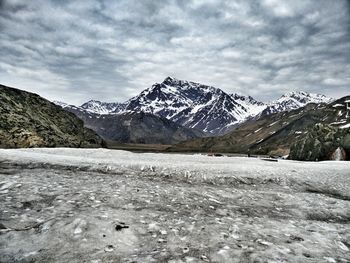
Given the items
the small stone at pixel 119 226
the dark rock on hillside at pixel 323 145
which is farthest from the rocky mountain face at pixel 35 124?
the dark rock on hillside at pixel 323 145

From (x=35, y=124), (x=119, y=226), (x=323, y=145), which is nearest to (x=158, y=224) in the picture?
(x=119, y=226)

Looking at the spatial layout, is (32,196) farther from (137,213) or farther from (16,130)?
(16,130)

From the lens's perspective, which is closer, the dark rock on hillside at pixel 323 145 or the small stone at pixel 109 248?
the small stone at pixel 109 248

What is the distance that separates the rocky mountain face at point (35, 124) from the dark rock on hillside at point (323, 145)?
5783cm

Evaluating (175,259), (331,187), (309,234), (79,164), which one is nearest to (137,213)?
(175,259)

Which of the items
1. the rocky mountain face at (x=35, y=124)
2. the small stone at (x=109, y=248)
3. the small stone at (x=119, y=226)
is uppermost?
the rocky mountain face at (x=35, y=124)

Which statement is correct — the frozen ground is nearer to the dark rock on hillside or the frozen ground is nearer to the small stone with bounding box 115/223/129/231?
the small stone with bounding box 115/223/129/231

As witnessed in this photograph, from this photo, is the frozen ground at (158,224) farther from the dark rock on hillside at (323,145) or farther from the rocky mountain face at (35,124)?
the dark rock on hillside at (323,145)

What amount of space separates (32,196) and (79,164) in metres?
10.9

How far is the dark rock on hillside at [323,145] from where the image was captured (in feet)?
234

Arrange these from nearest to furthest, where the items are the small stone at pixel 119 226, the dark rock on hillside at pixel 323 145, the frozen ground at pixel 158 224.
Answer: the frozen ground at pixel 158 224 < the small stone at pixel 119 226 < the dark rock on hillside at pixel 323 145

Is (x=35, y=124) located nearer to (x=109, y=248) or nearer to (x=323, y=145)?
(x=109, y=248)

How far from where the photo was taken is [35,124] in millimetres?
49219

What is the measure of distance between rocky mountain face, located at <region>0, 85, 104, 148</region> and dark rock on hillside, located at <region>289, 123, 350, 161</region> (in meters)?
57.8
